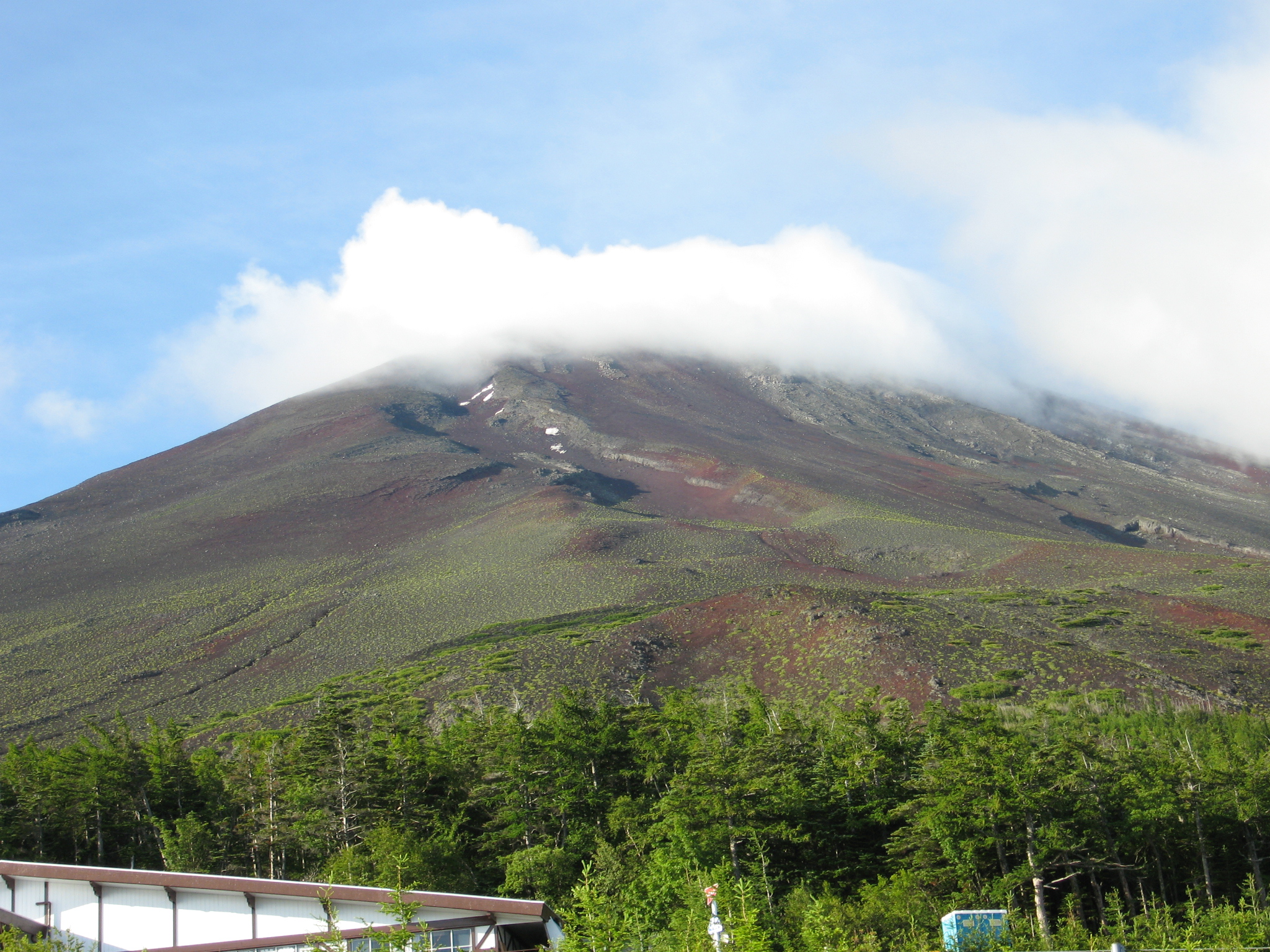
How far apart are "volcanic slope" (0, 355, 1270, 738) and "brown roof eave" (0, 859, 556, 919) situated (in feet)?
170

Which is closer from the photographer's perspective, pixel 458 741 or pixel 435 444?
pixel 458 741

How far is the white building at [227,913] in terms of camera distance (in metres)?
17.9

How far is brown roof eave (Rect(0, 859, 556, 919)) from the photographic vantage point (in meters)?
17.8

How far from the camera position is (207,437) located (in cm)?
18438

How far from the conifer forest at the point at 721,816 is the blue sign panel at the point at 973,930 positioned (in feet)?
2.24

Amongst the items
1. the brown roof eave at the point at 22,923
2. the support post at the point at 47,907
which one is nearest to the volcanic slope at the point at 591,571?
the support post at the point at 47,907

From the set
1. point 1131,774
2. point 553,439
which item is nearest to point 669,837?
point 1131,774

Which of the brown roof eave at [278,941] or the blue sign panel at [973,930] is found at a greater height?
the brown roof eave at [278,941]

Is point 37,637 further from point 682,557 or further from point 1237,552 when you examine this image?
point 1237,552

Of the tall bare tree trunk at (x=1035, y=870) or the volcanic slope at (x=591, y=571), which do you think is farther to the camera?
the volcanic slope at (x=591, y=571)

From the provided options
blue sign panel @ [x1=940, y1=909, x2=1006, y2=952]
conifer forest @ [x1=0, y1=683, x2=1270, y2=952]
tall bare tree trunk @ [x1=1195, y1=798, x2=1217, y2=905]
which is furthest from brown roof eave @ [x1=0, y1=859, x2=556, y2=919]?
tall bare tree trunk @ [x1=1195, y1=798, x2=1217, y2=905]

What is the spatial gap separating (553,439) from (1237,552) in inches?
4288

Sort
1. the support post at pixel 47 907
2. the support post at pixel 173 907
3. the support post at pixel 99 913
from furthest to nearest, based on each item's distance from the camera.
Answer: the support post at pixel 47 907, the support post at pixel 99 913, the support post at pixel 173 907

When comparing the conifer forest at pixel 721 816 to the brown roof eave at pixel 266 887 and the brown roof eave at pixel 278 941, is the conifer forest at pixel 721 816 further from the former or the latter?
the brown roof eave at pixel 278 941
